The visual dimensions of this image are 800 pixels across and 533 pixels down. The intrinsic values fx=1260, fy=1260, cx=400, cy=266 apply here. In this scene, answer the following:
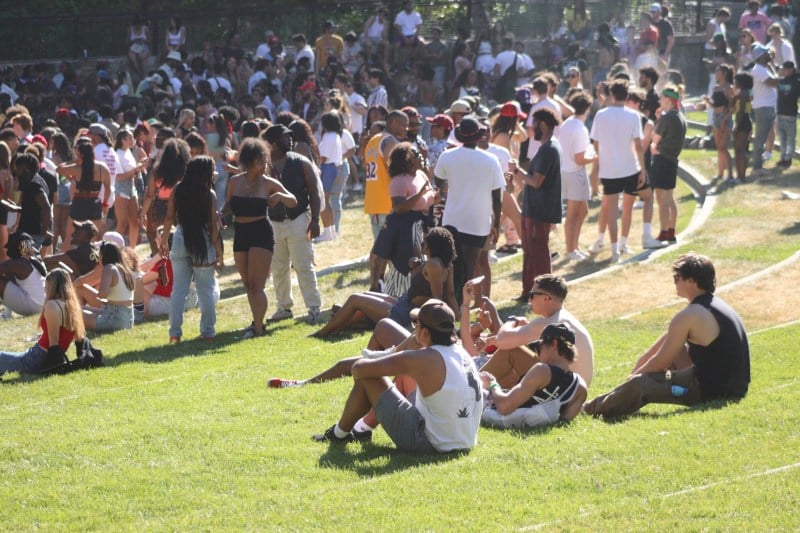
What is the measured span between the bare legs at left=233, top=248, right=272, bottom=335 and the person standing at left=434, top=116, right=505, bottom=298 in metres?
1.85

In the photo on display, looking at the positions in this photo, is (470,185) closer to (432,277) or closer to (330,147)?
(432,277)

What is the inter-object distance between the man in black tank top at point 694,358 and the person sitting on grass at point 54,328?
15.9 ft

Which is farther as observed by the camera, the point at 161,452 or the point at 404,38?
the point at 404,38

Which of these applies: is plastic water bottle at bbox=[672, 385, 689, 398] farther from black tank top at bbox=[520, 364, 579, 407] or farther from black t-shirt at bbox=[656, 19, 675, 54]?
black t-shirt at bbox=[656, 19, 675, 54]

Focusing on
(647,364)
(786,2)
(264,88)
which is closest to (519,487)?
(647,364)

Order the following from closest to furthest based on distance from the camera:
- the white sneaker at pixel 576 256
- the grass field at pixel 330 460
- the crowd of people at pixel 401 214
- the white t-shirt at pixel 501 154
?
the grass field at pixel 330 460 < the crowd of people at pixel 401 214 < the white t-shirt at pixel 501 154 < the white sneaker at pixel 576 256

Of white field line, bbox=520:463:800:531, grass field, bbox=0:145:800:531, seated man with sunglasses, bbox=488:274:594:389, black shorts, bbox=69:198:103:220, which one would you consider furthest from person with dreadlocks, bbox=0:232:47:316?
white field line, bbox=520:463:800:531

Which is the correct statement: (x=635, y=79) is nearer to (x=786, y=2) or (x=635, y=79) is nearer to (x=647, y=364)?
(x=786, y=2)

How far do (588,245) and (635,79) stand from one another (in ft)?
42.2

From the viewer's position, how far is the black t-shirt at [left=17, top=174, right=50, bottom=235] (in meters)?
15.2

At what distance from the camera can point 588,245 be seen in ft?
55.2

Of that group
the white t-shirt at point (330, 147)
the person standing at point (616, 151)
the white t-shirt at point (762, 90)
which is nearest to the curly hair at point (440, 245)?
the person standing at point (616, 151)

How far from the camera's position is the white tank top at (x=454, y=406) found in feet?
26.5

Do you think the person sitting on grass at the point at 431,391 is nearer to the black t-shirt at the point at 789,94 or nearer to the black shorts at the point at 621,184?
the black shorts at the point at 621,184
